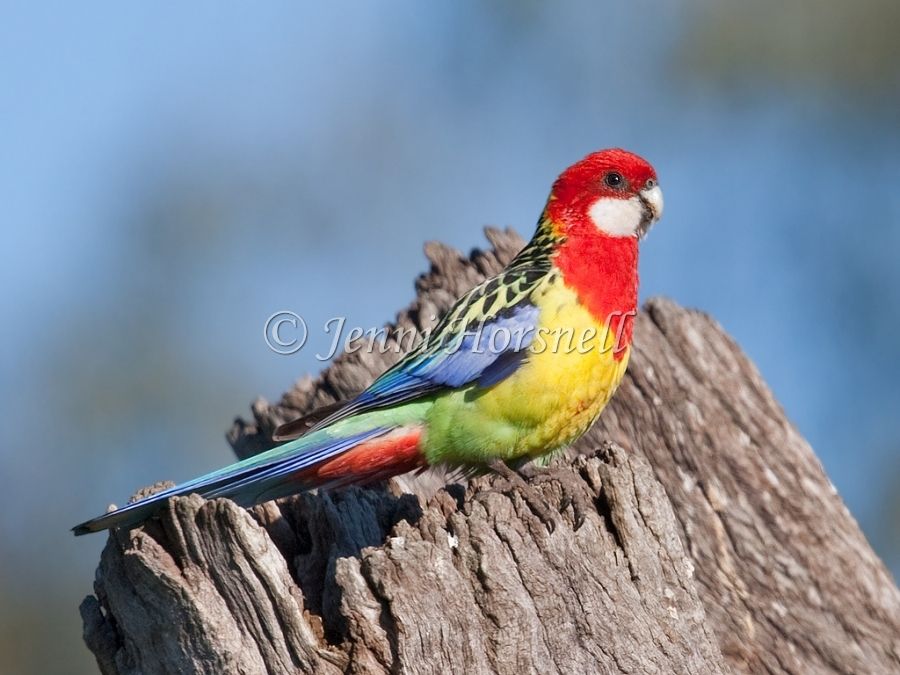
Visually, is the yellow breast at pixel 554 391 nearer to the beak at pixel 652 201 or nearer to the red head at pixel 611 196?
the red head at pixel 611 196

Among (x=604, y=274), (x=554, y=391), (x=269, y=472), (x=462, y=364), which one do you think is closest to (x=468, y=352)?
(x=462, y=364)

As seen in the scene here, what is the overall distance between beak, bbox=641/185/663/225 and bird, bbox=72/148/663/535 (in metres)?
0.69

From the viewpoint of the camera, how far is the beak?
28.4ft

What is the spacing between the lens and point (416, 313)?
30.6ft

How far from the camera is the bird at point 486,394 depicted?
7453mm

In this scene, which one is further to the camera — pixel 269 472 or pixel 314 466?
pixel 314 466

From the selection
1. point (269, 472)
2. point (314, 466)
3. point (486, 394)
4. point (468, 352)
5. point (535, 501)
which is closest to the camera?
point (535, 501)

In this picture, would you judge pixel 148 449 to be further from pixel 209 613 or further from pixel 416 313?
pixel 209 613

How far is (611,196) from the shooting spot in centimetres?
864

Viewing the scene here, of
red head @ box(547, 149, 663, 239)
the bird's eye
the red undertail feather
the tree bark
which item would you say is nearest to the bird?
the red undertail feather

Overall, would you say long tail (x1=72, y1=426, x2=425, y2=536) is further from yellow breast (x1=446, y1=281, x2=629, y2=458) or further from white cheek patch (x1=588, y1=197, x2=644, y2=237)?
white cheek patch (x1=588, y1=197, x2=644, y2=237)

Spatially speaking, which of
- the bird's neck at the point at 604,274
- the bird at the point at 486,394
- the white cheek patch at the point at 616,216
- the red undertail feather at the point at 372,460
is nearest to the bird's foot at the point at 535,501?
the bird at the point at 486,394

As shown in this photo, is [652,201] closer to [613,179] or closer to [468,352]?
[613,179]

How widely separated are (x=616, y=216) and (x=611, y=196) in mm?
163
